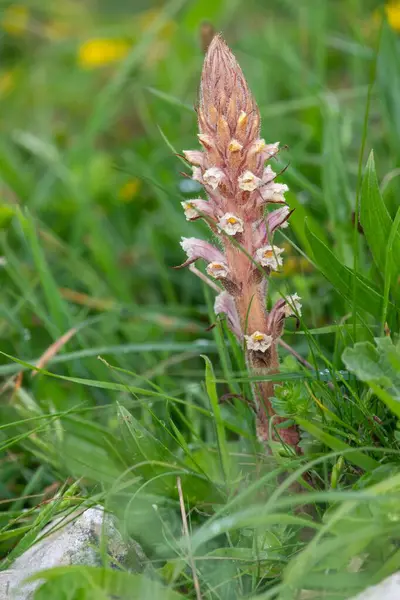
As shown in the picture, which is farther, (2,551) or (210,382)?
(2,551)

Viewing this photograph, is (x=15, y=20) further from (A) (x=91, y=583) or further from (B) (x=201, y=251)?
(A) (x=91, y=583)

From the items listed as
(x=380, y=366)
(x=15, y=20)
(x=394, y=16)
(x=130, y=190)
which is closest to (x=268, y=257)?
(x=380, y=366)

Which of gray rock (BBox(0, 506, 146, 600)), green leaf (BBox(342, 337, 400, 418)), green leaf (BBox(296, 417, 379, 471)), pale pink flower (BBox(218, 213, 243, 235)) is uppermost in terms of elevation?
pale pink flower (BBox(218, 213, 243, 235))

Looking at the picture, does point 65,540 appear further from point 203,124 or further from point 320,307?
point 320,307

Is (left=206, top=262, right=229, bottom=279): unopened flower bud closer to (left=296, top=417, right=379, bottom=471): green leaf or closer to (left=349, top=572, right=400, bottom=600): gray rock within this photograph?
(left=296, top=417, right=379, bottom=471): green leaf

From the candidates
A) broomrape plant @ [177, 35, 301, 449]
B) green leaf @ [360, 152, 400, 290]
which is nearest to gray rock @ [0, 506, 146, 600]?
broomrape plant @ [177, 35, 301, 449]

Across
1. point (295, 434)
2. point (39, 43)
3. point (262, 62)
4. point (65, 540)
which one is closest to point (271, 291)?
point (295, 434)
